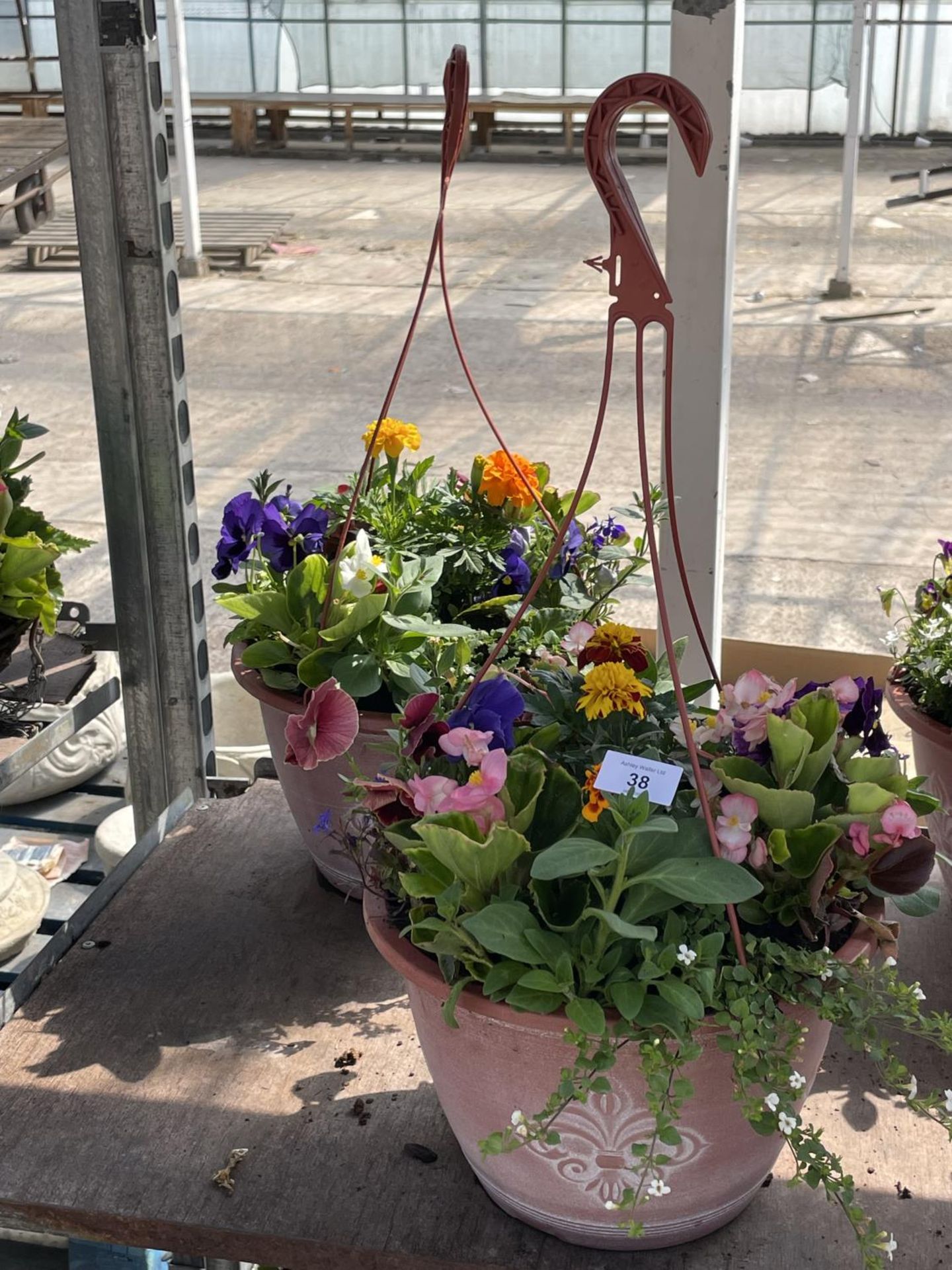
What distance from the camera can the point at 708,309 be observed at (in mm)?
1434

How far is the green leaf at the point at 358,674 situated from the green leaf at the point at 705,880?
1.14 ft

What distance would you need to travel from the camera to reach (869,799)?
0.73 m

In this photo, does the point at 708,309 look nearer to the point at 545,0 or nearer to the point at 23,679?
the point at 23,679

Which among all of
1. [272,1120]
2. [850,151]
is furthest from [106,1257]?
[850,151]

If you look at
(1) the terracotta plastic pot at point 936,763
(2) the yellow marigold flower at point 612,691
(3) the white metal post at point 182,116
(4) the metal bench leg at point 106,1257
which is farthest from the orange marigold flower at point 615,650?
(3) the white metal post at point 182,116

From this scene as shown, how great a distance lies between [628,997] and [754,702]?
8.9 inches

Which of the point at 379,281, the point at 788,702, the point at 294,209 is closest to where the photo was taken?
the point at 788,702

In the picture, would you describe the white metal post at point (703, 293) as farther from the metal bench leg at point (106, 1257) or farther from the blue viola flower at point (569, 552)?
the metal bench leg at point (106, 1257)

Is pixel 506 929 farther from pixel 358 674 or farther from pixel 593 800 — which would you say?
pixel 358 674

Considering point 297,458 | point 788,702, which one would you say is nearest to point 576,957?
point 788,702

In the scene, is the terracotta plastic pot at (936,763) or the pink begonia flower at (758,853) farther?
the terracotta plastic pot at (936,763)

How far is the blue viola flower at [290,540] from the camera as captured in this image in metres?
1.13

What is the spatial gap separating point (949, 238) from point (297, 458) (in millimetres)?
5241

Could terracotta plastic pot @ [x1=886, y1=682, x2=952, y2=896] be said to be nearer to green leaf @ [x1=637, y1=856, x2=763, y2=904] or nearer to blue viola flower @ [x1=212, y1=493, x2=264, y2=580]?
green leaf @ [x1=637, y1=856, x2=763, y2=904]
